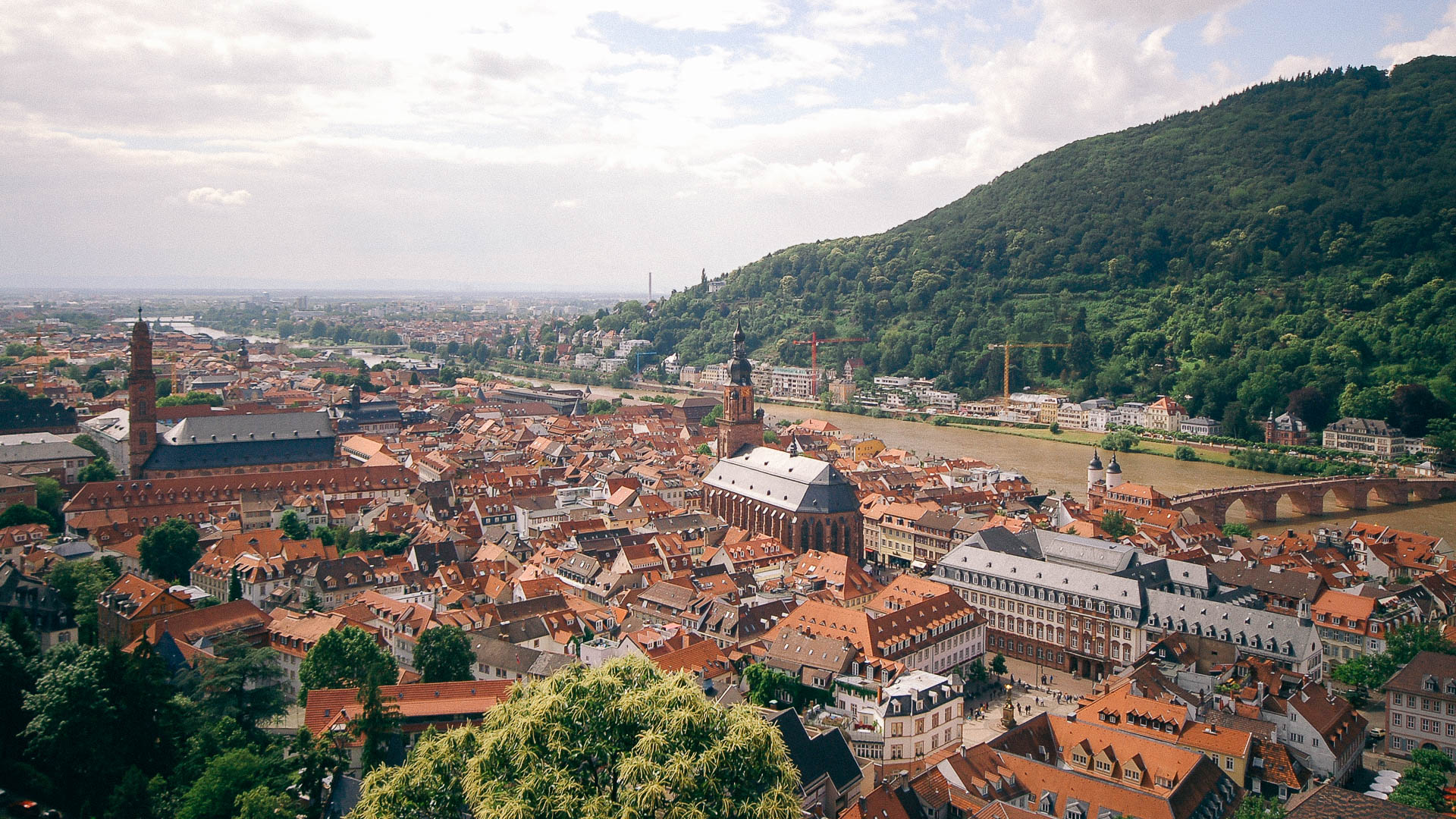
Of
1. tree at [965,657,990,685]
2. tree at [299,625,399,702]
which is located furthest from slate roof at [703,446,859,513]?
tree at [299,625,399,702]

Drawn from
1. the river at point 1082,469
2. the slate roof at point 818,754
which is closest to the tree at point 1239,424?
the river at point 1082,469

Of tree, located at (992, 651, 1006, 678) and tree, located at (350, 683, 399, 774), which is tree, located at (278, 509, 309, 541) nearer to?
tree, located at (350, 683, 399, 774)

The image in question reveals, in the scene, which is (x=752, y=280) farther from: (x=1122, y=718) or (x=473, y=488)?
(x=1122, y=718)

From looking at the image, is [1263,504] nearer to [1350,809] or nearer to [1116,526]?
[1116,526]

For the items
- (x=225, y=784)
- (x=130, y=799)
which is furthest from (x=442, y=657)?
(x=130, y=799)

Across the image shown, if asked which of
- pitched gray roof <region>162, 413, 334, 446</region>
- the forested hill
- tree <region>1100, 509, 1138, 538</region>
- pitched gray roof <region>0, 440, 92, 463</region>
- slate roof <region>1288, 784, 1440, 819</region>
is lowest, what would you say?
tree <region>1100, 509, 1138, 538</region>

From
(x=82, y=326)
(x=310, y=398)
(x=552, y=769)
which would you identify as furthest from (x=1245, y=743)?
(x=82, y=326)
